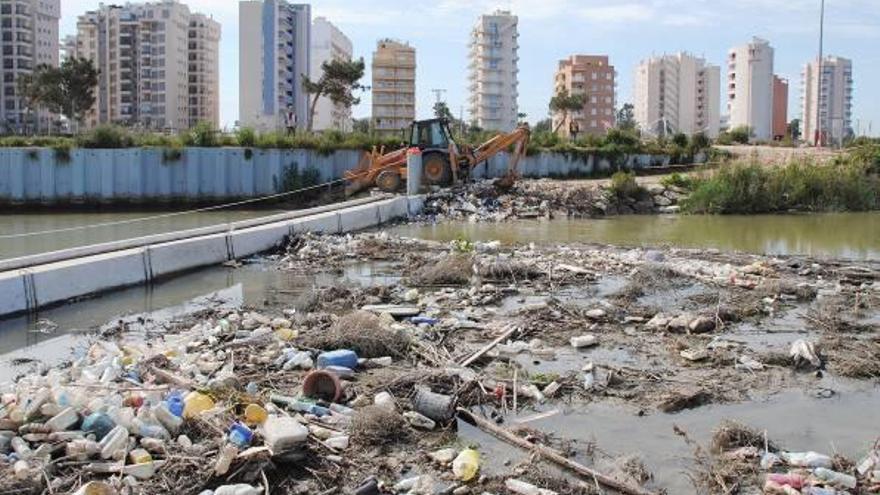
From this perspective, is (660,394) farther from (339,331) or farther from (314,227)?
(314,227)

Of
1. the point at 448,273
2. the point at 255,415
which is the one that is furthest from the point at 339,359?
the point at 448,273

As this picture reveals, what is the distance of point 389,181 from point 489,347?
1857 centimetres

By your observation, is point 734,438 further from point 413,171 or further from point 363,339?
point 413,171

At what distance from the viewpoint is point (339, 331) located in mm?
7895

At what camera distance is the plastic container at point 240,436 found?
499 cm

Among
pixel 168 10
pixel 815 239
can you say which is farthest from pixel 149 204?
pixel 168 10

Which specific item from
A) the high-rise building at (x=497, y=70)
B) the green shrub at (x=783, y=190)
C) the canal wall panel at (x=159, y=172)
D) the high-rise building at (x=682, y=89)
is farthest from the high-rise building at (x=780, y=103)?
the canal wall panel at (x=159, y=172)

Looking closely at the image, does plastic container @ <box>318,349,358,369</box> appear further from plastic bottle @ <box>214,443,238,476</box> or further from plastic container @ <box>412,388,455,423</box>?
plastic bottle @ <box>214,443,238,476</box>

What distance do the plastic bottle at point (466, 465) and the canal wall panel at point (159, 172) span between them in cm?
2525

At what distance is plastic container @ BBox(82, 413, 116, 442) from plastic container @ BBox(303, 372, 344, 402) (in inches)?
58.9

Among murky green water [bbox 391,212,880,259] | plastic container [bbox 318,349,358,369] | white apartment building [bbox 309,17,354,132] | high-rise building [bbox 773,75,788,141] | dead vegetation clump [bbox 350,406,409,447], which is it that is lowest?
dead vegetation clump [bbox 350,406,409,447]

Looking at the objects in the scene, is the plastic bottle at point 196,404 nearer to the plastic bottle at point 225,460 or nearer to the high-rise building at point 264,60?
the plastic bottle at point 225,460

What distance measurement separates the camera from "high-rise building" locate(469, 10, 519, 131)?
11062 cm

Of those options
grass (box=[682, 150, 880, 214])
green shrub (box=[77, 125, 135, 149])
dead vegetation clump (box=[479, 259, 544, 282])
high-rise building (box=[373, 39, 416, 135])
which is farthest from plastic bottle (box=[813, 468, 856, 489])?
high-rise building (box=[373, 39, 416, 135])
